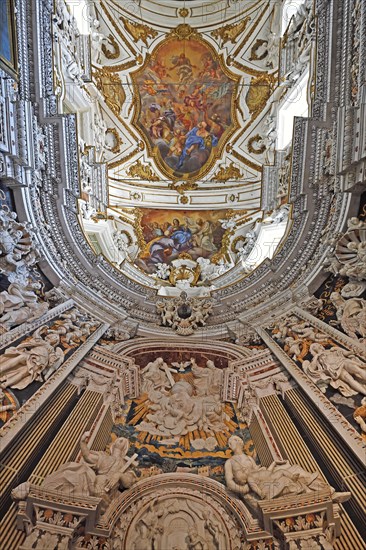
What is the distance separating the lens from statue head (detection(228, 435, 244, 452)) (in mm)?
6344

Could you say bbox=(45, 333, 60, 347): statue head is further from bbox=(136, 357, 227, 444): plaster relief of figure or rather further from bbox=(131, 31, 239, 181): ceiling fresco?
bbox=(131, 31, 239, 181): ceiling fresco

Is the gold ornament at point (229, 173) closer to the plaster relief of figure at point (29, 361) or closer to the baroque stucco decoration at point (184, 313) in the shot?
the baroque stucco decoration at point (184, 313)

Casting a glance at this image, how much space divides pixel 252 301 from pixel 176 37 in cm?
1199

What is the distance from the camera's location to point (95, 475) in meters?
5.51

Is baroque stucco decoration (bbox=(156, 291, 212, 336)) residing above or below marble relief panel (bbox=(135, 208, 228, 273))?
below

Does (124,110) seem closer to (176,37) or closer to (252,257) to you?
(176,37)

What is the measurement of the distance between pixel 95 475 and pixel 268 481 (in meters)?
2.26

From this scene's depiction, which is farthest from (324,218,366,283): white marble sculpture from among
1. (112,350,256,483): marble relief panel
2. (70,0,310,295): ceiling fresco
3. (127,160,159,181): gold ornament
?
(127,160,159,181): gold ornament

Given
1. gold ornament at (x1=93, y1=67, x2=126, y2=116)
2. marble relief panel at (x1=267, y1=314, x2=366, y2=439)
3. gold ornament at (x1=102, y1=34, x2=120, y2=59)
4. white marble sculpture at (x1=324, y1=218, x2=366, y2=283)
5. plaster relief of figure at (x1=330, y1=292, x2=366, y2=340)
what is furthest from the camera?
gold ornament at (x1=102, y1=34, x2=120, y2=59)

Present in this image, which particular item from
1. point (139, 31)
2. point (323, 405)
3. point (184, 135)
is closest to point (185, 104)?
point (184, 135)

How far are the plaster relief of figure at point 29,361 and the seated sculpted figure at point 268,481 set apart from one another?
318cm

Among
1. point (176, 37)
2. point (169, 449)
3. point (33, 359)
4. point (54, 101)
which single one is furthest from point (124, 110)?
point (169, 449)

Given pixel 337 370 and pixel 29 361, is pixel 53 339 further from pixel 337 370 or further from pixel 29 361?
pixel 337 370

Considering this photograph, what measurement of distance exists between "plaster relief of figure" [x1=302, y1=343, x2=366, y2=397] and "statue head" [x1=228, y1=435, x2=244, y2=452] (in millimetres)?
1491
